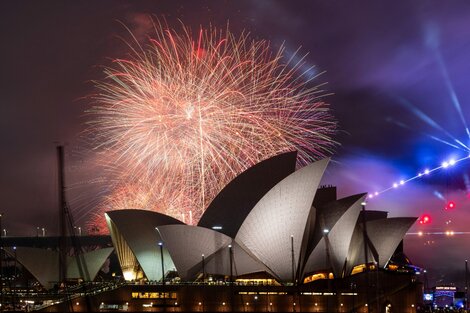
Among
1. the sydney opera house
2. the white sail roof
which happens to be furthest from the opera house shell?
the sydney opera house

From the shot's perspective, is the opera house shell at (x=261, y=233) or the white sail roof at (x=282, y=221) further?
the opera house shell at (x=261, y=233)

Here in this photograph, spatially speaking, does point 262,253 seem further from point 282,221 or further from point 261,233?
point 282,221

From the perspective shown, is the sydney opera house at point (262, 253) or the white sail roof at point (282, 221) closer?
the white sail roof at point (282, 221)

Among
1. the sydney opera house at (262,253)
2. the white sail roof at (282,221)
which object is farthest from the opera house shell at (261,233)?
the sydney opera house at (262,253)

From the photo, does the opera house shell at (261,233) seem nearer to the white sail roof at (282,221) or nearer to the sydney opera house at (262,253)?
the white sail roof at (282,221)

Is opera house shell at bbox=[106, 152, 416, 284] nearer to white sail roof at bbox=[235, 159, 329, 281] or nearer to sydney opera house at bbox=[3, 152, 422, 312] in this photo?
white sail roof at bbox=[235, 159, 329, 281]

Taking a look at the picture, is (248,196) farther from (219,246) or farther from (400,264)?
(400,264)
